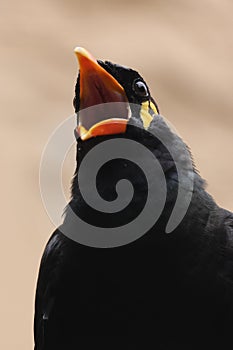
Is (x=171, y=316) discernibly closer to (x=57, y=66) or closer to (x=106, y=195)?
(x=106, y=195)

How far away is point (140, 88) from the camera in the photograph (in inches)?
53.4

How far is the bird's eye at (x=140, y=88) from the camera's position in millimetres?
1354

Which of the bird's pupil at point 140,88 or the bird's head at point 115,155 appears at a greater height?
the bird's pupil at point 140,88

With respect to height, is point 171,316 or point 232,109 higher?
point 232,109

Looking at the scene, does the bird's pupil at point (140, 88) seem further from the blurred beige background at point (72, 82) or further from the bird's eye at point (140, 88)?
the blurred beige background at point (72, 82)

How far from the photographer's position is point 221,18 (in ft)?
10.3

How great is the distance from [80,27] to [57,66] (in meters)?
0.22

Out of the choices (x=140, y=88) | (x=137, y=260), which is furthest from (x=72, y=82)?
(x=137, y=260)

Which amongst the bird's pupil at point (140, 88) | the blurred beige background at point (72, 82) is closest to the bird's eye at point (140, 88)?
the bird's pupil at point (140, 88)

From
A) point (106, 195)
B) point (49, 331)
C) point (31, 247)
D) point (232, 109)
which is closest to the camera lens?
point (106, 195)

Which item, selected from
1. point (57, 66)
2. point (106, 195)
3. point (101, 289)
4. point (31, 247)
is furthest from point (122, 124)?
point (57, 66)

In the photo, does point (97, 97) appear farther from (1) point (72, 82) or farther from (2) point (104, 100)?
(1) point (72, 82)

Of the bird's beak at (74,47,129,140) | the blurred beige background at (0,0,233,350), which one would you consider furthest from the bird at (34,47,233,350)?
the blurred beige background at (0,0,233,350)

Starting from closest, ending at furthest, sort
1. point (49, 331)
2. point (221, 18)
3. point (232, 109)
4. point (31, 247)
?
1. point (49, 331)
2. point (31, 247)
3. point (232, 109)
4. point (221, 18)
